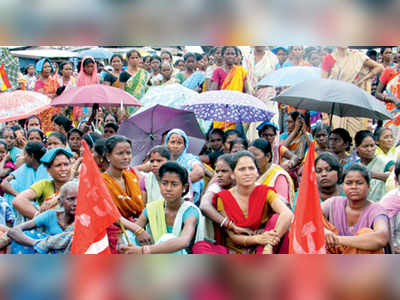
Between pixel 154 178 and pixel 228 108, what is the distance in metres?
2.02

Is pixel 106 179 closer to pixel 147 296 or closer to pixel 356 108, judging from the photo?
pixel 147 296

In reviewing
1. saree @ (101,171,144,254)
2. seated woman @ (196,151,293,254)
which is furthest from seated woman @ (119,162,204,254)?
saree @ (101,171,144,254)

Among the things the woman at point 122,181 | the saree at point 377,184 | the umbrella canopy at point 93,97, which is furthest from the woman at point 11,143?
the saree at point 377,184

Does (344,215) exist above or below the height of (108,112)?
below

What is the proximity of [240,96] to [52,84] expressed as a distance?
13.8 feet

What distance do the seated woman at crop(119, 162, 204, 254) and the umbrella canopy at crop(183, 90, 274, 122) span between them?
2.30 m

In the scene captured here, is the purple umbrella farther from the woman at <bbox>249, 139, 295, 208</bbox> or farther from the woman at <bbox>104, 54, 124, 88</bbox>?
the woman at <bbox>104, 54, 124, 88</bbox>

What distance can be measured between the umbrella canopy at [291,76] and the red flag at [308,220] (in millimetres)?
4275

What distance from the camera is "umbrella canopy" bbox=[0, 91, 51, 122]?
5.74 m

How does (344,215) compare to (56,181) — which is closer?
(344,215)

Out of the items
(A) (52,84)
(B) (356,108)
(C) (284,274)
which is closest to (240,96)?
(B) (356,108)

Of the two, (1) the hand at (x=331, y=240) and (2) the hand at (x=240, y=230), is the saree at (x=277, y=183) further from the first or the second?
(1) the hand at (x=331, y=240)

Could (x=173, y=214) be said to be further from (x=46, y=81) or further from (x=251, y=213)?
(x=46, y=81)

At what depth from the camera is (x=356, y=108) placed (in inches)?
227
